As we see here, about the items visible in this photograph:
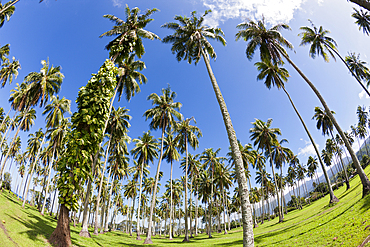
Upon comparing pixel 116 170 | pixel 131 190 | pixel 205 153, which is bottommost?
pixel 131 190

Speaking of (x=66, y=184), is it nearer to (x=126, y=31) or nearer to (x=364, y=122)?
(x=126, y=31)

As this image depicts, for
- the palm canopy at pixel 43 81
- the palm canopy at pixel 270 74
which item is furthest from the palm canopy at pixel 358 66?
the palm canopy at pixel 43 81

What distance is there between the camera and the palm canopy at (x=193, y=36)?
51.4 ft

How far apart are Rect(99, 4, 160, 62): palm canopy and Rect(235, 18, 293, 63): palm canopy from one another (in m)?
10.9

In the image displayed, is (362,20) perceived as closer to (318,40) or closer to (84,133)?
(318,40)


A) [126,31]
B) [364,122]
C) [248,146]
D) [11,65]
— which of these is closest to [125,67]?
[126,31]

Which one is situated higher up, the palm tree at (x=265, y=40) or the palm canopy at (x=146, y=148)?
the palm tree at (x=265, y=40)

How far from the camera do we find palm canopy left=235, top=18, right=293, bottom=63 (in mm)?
20062

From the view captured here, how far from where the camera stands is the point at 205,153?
4097 cm

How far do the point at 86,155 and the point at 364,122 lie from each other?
78.8 m

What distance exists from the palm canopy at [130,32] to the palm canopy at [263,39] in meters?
10.9

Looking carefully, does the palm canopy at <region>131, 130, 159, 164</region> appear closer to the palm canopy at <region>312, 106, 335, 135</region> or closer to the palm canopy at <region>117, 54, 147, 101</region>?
the palm canopy at <region>117, 54, 147, 101</region>

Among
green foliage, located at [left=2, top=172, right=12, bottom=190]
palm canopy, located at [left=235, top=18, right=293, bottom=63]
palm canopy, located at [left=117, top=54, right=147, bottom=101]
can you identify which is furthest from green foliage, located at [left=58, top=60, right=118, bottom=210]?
green foliage, located at [left=2, top=172, right=12, bottom=190]

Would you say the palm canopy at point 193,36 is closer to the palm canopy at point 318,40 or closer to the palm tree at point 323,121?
the palm canopy at point 318,40
